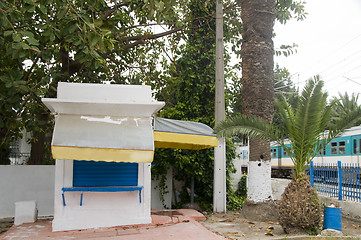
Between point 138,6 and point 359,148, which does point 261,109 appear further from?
point 359,148

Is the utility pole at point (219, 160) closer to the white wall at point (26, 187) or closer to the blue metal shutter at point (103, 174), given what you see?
the blue metal shutter at point (103, 174)

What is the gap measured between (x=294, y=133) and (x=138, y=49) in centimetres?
949

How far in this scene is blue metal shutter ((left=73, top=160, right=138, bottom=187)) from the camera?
8.18 m

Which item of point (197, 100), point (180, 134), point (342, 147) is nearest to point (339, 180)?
point (180, 134)

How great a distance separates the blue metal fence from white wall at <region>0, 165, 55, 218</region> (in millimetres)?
8541

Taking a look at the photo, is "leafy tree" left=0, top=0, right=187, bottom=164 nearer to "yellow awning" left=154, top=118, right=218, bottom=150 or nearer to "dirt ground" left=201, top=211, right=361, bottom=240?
"yellow awning" left=154, top=118, right=218, bottom=150

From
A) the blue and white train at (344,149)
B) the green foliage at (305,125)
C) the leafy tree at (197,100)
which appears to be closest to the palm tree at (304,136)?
the green foliage at (305,125)

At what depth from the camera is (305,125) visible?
7.55 meters

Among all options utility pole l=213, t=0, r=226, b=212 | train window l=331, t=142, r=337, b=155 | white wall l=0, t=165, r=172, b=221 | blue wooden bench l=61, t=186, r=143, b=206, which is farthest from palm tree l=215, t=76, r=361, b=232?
train window l=331, t=142, r=337, b=155

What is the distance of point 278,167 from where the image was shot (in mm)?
28047

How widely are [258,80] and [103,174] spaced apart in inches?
204

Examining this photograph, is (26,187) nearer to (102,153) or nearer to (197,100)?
(102,153)

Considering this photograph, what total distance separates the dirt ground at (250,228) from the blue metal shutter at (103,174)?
230 centimetres

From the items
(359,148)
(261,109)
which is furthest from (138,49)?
(359,148)
